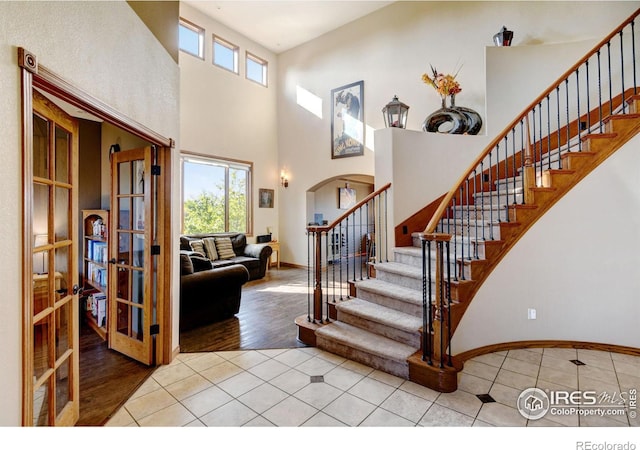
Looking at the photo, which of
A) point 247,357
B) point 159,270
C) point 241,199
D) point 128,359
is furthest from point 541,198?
point 241,199

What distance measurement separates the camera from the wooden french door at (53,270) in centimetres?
166

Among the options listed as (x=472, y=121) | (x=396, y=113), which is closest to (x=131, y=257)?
(x=396, y=113)

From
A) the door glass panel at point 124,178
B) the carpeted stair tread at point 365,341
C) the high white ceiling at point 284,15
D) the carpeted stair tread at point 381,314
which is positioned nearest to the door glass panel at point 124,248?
the door glass panel at point 124,178

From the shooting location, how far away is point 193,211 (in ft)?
22.4

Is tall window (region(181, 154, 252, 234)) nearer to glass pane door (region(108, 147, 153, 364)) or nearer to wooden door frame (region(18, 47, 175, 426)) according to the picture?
glass pane door (region(108, 147, 153, 364))

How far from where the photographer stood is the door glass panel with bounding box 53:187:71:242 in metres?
1.91

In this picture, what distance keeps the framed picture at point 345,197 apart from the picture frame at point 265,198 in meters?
2.28

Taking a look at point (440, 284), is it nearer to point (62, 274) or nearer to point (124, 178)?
point (62, 274)

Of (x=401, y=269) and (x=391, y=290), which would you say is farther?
(x=401, y=269)

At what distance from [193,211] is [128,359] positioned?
419cm

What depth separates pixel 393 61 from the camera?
6.46 metres

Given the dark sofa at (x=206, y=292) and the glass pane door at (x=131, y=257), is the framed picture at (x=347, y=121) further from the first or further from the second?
the glass pane door at (x=131, y=257)

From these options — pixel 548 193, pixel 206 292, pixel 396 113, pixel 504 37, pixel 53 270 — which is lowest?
pixel 206 292

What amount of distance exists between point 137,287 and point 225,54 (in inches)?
245
